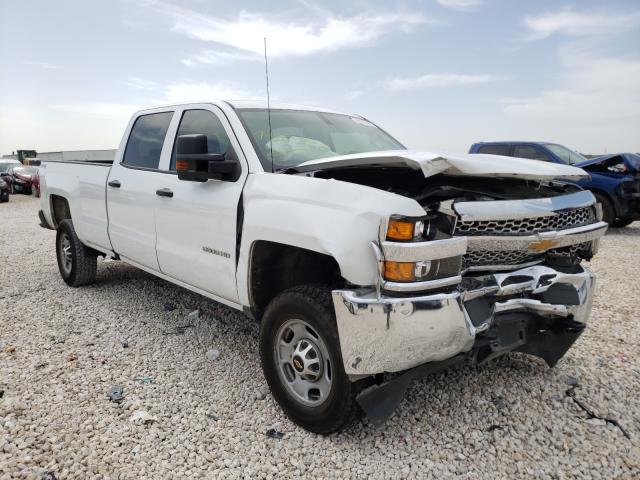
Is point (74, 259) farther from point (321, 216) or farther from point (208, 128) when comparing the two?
point (321, 216)

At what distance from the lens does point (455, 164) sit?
2.37m

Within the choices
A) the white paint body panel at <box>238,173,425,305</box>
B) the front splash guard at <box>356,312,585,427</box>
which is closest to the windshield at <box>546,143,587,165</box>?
the front splash guard at <box>356,312,585,427</box>

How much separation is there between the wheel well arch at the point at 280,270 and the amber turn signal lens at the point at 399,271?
0.62 meters

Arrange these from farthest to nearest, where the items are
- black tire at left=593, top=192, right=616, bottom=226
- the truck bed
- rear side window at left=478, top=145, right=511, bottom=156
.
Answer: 1. rear side window at left=478, top=145, right=511, bottom=156
2. black tire at left=593, top=192, right=616, bottom=226
3. the truck bed

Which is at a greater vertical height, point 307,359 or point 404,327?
point 404,327

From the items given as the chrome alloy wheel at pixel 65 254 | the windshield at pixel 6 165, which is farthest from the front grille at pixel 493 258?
the windshield at pixel 6 165

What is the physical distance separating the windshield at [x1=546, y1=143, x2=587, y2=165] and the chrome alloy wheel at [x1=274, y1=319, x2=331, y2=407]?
10.2 m

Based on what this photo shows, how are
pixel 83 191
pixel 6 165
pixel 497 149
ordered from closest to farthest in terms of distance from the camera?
pixel 83 191
pixel 497 149
pixel 6 165

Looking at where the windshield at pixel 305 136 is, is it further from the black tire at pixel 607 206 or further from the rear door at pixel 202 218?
the black tire at pixel 607 206

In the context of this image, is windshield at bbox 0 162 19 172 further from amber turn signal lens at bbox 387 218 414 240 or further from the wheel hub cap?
amber turn signal lens at bbox 387 218 414 240

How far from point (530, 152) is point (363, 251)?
33.6ft

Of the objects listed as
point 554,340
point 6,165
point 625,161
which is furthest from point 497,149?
point 6,165

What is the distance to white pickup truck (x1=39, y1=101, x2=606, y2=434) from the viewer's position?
2.31 meters

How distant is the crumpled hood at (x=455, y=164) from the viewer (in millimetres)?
2346
